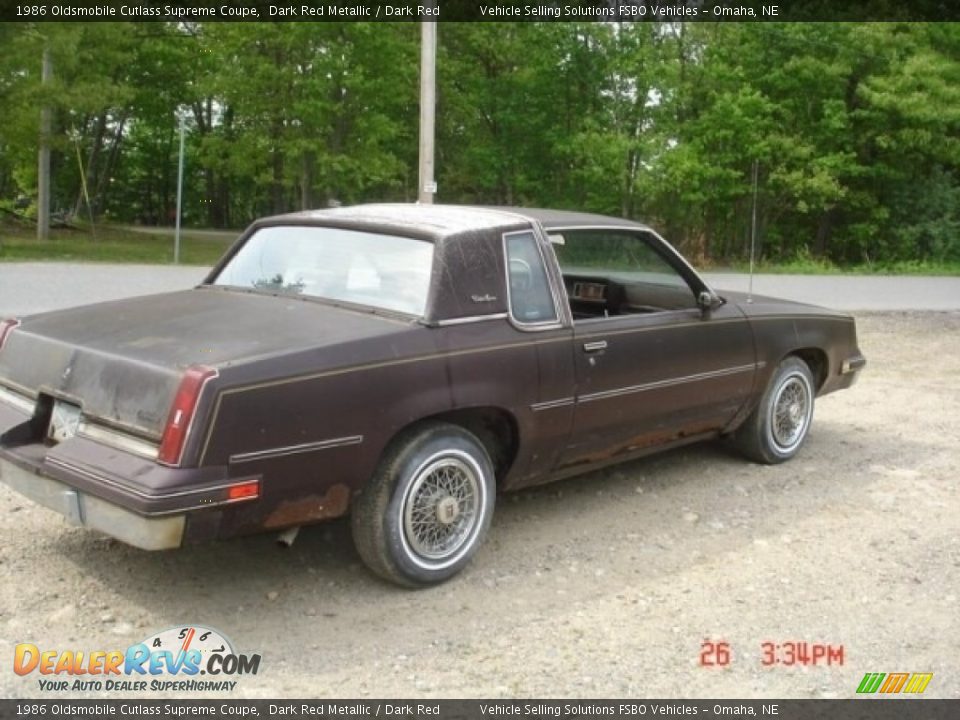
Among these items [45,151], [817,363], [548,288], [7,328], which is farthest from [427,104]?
[45,151]

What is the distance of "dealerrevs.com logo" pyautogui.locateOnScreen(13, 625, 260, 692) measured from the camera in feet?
11.3

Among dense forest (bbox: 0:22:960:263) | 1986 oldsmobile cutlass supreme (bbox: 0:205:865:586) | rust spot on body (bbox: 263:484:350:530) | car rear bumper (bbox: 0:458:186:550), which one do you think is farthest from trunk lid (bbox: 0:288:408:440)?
dense forest (bbox: 0:22:960:263)

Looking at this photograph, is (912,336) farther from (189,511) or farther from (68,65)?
(68,65)

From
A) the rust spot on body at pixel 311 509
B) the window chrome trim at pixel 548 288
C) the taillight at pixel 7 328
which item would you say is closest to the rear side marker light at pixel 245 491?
the rust spot on body at pixel 311 509

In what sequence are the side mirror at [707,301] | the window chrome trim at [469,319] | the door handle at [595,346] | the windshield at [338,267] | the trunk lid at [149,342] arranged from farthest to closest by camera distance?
the side mirror at [707,301] → the door handle at [595,346] → the windshield at [338,267] → the window chrome trim at [469,319] → the trunk lid at [149,342]

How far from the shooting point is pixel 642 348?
5121 millimetres

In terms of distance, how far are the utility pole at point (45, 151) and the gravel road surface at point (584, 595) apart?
19662 mm

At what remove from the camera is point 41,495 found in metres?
3.93

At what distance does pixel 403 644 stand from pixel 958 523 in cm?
315

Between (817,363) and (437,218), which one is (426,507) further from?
(817,363)

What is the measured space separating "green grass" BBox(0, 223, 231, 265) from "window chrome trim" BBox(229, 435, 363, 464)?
17.3 metres

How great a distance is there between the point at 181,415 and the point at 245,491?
0.35 m

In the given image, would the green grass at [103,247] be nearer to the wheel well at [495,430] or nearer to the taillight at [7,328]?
the taillight at [7,328]

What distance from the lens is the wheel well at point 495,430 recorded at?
4492mm
